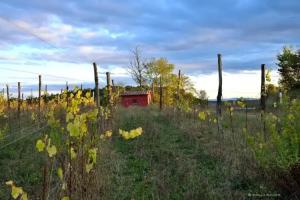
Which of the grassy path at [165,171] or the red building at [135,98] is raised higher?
the red building at [135,98]

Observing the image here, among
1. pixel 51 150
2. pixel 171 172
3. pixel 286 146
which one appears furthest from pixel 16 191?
pixel 171 172

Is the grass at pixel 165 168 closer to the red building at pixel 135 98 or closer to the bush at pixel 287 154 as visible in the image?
the bush at pixel 287 154

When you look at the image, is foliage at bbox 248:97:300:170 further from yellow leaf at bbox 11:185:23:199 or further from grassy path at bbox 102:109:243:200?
yellow leaf at bbox 11:185:23:199

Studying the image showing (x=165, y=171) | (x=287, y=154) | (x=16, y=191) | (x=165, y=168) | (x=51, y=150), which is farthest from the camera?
(x=165, y=168)

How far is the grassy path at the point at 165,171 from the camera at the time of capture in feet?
21.7

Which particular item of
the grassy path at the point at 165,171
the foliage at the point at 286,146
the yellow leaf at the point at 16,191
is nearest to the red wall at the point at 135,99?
the grassy path at the point at 165,171

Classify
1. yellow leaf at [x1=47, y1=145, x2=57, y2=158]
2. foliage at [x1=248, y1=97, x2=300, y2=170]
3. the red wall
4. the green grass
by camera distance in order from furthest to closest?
the red wall < the green grass < foliage at [x1=248, y1=97, x2=300, y2=170] < yellow leaf at [x1=47, y1=145, x2=57, y2=158]

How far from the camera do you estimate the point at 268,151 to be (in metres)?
6.29

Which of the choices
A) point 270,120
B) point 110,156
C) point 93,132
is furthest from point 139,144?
point 93,132

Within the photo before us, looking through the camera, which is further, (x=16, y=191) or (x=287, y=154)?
(x=287, y=154)

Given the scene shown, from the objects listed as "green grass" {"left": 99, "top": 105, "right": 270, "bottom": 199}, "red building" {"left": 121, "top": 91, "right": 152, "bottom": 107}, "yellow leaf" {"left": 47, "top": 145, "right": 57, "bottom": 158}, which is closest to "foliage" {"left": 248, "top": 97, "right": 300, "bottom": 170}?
"green grass" {"left": 99, "top": 105, "right": 270, "bottom": 199}

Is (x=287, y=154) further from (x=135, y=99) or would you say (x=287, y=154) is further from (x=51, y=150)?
(x=135, y=99)

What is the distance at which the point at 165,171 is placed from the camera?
26.3ft

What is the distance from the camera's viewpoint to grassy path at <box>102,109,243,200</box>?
6.62 metres
